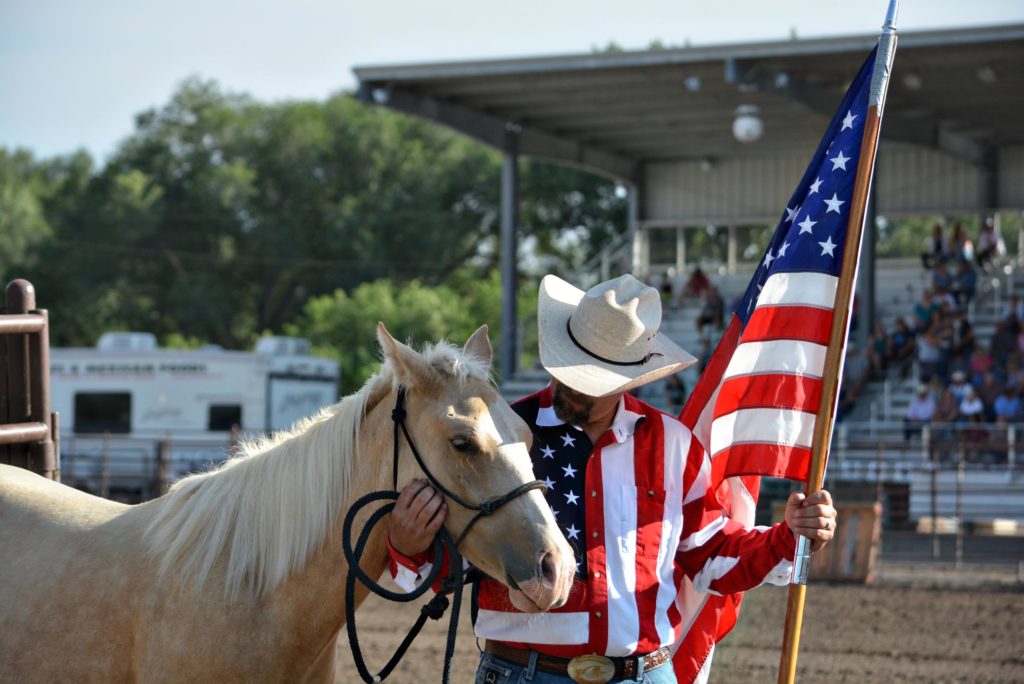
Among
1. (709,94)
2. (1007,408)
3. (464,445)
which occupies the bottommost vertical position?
(1007,408)

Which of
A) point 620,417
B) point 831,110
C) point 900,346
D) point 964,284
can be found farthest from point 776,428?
point 964,284

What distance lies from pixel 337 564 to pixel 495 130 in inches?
698

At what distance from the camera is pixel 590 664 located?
2947 millimetres

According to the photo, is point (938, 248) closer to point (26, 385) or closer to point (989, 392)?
point (989, 392)

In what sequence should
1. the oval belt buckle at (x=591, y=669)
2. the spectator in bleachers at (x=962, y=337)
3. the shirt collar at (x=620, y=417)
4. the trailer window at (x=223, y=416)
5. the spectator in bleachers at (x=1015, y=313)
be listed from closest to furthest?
1. the oval belt buckle at (x=591, y=669)
2. the shirt collar at (x=620, y=417)
3. the spectator in bleachers at (x=962, y=337)
4. the spectator in bleachers at (x=1015, y=313)
5. the trailer window at (x=223, y=416)

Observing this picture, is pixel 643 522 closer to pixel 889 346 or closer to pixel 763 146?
pixel 889 346

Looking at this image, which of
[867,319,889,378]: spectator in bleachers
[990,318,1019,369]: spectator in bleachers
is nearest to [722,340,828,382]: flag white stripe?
[990,318,1019,369]: spectator in bleachers

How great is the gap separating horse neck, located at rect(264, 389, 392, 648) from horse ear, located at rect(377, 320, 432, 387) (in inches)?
5.9

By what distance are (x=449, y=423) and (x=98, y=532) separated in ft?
3.94

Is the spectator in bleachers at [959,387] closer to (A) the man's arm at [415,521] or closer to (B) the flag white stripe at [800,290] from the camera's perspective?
(B) the flag white stripe at [800,290]

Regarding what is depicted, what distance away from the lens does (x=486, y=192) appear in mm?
48406

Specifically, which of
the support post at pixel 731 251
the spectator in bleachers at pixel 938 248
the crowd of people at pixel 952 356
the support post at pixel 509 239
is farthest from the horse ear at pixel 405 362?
the support post at pixel 731 251

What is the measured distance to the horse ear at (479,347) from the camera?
10.6ft

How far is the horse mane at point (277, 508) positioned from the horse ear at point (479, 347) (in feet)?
0.17
